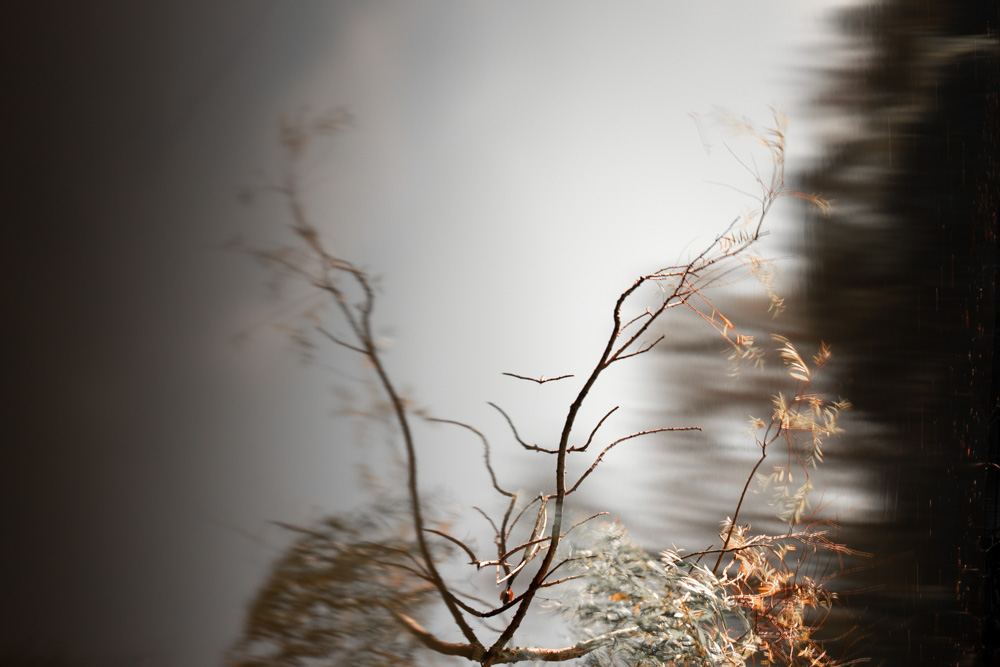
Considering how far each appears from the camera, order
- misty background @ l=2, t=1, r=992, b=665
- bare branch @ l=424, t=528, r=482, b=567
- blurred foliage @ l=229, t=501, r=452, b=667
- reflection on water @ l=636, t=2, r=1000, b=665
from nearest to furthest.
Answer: misty background @ l=2, t=1, r=992, b=665 < blurred foliage @ l=229, t=501, r=452, b=667 < bare branch @ l=424, t=528, r=482, b=567 < reflection on water @ l=636, t=2, r=1000, b=665

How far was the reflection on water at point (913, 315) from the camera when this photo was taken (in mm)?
1191

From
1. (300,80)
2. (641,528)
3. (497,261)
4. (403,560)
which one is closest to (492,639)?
(403,560)

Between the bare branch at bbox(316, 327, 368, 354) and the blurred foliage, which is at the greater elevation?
the bare branch at bbox(316, 327, 368, 354)

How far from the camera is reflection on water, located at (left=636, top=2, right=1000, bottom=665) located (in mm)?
1191

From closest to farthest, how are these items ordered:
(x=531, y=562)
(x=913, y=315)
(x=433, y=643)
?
(x=433, y=643)
(x=531, y=562)
(x=913, y=315)

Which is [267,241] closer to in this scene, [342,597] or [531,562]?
[342,597]

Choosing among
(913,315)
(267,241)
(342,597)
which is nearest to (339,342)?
Answer: (267,241)

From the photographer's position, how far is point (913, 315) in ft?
4.31

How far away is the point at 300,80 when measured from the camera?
657 mm

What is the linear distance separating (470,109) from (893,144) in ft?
3.29

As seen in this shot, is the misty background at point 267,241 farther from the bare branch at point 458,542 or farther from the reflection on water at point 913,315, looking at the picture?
the reflection on water at point 913,315

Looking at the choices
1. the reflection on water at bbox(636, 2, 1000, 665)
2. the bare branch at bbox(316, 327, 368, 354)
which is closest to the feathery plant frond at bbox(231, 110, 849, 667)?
the bare branch at bbox(316, 327, 368, 354)

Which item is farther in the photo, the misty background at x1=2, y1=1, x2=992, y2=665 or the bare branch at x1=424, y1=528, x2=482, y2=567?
the bare branch at x1=424, y1=528, x2=482, y2=567

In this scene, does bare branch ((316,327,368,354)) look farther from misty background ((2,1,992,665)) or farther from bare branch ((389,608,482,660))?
bare branch ((389,608,482,660))
